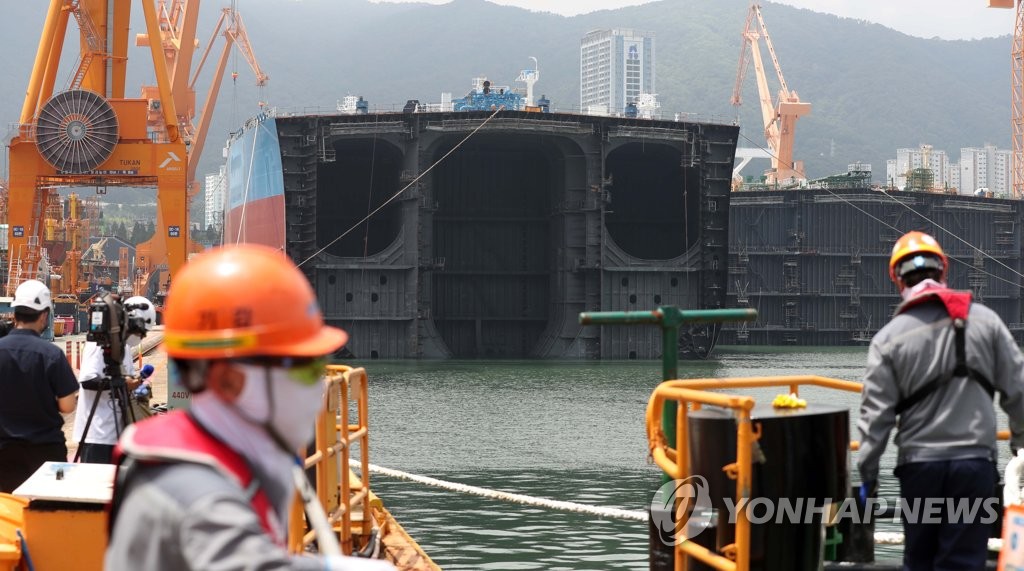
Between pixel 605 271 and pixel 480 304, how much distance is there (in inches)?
299

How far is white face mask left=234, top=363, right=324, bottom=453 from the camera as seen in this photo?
240 centimetres

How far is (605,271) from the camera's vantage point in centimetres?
5169

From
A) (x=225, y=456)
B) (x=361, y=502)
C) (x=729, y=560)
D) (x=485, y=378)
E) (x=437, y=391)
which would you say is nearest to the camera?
(x=225, y=456)

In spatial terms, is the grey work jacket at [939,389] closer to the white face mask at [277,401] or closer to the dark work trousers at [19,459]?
the white face mask at [277,401]

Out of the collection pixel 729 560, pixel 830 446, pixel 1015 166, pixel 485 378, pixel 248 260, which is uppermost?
pixel 1015 166

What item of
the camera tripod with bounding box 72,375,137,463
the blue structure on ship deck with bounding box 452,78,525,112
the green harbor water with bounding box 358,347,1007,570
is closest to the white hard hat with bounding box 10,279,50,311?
the camera tripod with bounding box 72,375,137,463

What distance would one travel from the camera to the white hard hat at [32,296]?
715 centimetres

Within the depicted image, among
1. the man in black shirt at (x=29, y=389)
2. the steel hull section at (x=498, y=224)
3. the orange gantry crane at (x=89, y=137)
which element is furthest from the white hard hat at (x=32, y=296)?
the steel hull section at (x=498, y=224)

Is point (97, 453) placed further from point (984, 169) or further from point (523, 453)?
point (984, 169)

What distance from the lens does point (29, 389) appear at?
726cm

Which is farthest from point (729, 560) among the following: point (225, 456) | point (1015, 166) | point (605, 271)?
point (1015, 166)

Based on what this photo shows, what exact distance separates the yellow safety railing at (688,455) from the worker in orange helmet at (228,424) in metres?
3.05

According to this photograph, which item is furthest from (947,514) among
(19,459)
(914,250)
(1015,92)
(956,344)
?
(1015,92)

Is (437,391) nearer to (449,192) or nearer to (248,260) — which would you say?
(449,192)
